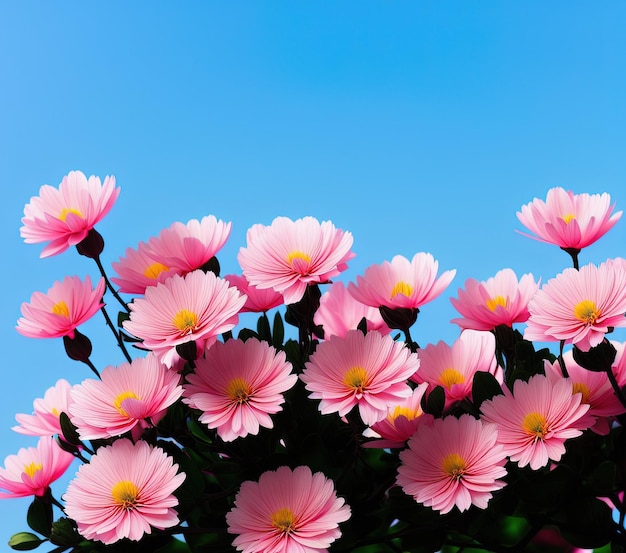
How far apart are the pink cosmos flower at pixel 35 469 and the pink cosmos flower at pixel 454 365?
0.29 meters

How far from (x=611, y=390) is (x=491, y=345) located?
0.33 ft

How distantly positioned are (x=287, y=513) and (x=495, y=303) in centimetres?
25

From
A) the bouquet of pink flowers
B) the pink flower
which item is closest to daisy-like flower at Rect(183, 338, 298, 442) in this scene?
the bouquet of pink flowers

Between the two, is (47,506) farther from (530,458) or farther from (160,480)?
(530,458)

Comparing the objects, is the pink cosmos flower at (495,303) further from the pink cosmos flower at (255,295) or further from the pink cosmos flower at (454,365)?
the pink cosmos flower at (255,295)

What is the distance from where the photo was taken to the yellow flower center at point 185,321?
0.60 meters

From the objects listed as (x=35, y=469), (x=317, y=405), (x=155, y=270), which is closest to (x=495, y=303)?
(x=317, y=405)

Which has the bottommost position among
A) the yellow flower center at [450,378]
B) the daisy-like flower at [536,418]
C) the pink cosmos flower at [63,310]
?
the daisy-like flower at [536,418]

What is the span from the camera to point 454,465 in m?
0.60

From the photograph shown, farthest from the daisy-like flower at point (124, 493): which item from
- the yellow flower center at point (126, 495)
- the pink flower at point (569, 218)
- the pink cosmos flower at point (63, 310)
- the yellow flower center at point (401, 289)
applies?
the pink flower at point (569, 218)

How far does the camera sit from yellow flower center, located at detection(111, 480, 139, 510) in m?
0.58

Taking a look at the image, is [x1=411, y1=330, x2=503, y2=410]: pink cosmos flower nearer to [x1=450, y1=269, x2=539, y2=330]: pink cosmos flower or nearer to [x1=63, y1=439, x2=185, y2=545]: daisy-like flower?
[x1=450, y1=269, x2=539, y2=330]: pink cosmos flower

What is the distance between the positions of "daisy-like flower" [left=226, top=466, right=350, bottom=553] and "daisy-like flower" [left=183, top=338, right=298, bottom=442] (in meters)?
0.04

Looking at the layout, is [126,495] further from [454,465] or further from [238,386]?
[454,465]
